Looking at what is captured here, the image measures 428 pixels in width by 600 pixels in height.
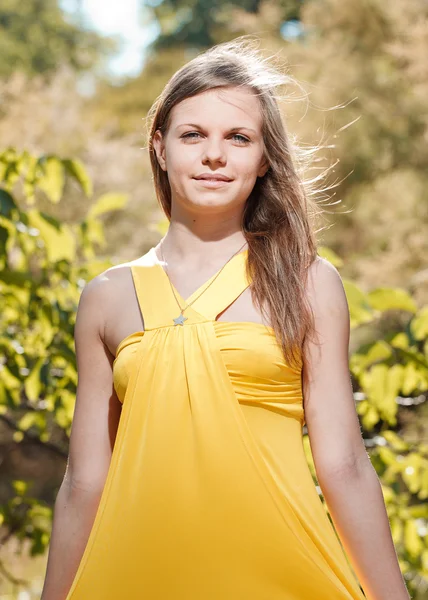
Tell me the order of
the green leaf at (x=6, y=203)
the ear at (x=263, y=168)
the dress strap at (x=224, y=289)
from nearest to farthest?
the dress strap at (x=224, y=289) → the ear at (x=263, y=168) → the green leaf at (x=6, y=203)

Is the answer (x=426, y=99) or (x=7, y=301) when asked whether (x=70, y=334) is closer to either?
(x=7, y=301)

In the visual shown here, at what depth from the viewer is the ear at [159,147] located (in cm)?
159

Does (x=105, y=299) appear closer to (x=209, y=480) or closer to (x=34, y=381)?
(x=209, y=480)

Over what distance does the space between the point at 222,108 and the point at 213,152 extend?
0.27 ft

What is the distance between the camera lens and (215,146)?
146 cm

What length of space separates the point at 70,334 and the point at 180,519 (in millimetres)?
1162

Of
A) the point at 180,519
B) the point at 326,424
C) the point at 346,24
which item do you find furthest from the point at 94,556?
the point at 346,24

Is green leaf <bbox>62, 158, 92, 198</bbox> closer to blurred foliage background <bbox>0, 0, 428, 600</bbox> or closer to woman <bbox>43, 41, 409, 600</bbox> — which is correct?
blurred foliage background <bbox>0, 0, 428, 600</bbox>

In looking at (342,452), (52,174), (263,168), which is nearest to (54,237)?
(52,174)

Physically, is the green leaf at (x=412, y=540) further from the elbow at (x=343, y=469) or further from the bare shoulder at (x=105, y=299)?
the bare shoulder at (x=105, y=299)

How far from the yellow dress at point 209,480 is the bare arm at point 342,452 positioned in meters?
0.03

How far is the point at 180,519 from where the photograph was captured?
1314 mm

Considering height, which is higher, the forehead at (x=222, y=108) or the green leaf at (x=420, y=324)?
the forehead at (x=222, y=108)

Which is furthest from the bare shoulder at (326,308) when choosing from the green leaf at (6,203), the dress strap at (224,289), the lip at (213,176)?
the green leaf at (6,203)
